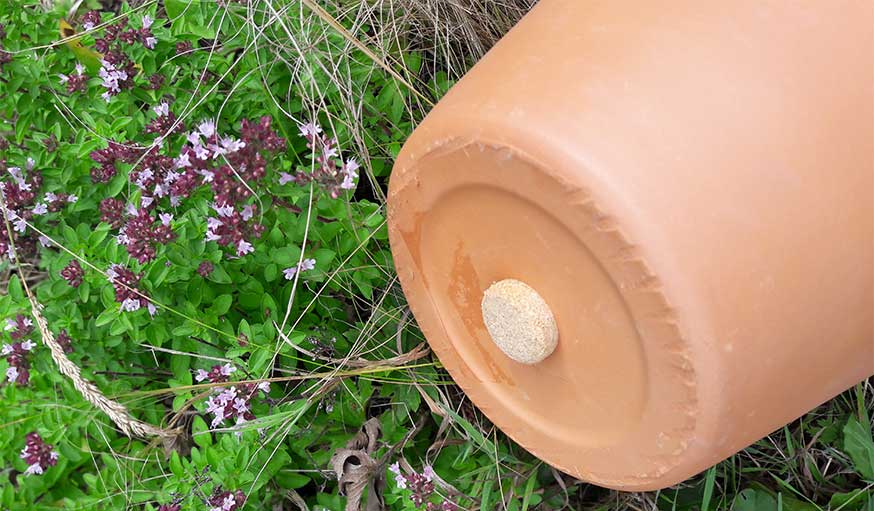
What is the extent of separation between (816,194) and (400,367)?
37.7 inches

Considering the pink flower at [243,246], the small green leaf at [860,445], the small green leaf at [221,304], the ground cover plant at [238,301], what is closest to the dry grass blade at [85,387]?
the ground cover plant at [238,301]

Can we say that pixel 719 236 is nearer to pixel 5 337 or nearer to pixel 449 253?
pixel 449 253

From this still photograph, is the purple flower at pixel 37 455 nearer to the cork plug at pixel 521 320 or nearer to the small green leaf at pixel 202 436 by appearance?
the small green leaf at pixel 202 436

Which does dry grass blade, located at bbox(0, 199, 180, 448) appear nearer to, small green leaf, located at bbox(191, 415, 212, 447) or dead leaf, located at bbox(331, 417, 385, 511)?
small green leaf, located at bbox(191, 415, 212, 447)

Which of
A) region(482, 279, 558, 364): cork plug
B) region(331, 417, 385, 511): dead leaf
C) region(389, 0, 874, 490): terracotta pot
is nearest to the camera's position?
region(389, 0, 874, 490): terracotta pot

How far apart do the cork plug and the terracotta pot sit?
3 centimetres

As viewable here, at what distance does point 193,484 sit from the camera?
1.59 m

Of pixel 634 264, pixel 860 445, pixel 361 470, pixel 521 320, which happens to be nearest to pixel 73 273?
pixel 361 470


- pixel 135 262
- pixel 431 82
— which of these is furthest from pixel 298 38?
pixel 135 262

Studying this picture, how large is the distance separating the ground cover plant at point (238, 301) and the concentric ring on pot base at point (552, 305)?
248 millimetres

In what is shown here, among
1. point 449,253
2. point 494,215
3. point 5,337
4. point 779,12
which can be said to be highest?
point 779,12

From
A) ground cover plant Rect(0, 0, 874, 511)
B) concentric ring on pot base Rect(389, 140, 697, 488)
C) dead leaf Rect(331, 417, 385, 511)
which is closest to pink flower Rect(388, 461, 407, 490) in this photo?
ground cover plant Rect(0, 0, 874, 511)

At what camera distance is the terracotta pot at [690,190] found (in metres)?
0.99

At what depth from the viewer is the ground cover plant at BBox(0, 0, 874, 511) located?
5.21 ft
